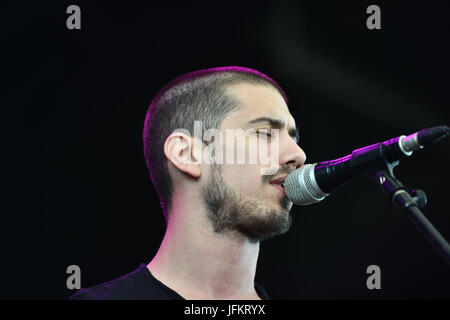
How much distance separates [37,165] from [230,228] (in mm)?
979

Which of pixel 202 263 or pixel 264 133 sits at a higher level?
pixel 264 133

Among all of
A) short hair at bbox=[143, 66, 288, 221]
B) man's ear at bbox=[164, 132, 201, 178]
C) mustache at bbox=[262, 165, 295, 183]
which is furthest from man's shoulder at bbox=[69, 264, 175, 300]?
mustache at bbox=[262, 165, 295, 183]

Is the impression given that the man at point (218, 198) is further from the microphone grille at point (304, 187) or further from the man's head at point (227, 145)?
the microphone grille at point (304, 187)

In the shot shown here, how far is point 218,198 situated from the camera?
1.78 meters

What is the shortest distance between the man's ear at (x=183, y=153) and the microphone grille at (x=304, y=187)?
34 cm

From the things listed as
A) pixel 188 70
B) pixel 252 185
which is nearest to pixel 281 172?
pixel 252 185

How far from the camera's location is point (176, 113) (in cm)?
196

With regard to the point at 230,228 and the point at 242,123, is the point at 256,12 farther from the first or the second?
the point at 230,228

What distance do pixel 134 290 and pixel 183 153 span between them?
481mm

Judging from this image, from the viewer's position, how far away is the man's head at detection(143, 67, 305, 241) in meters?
1.77

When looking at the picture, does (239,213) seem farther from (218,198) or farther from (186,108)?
(186,108)

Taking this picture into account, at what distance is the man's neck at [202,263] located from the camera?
1.77 metres

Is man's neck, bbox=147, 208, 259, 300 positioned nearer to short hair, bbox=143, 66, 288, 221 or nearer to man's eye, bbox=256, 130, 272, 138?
short hair, bbox=143, 66, 288, 221

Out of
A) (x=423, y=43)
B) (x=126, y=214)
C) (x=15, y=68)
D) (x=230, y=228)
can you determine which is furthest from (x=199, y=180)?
(x=423, y=43)
